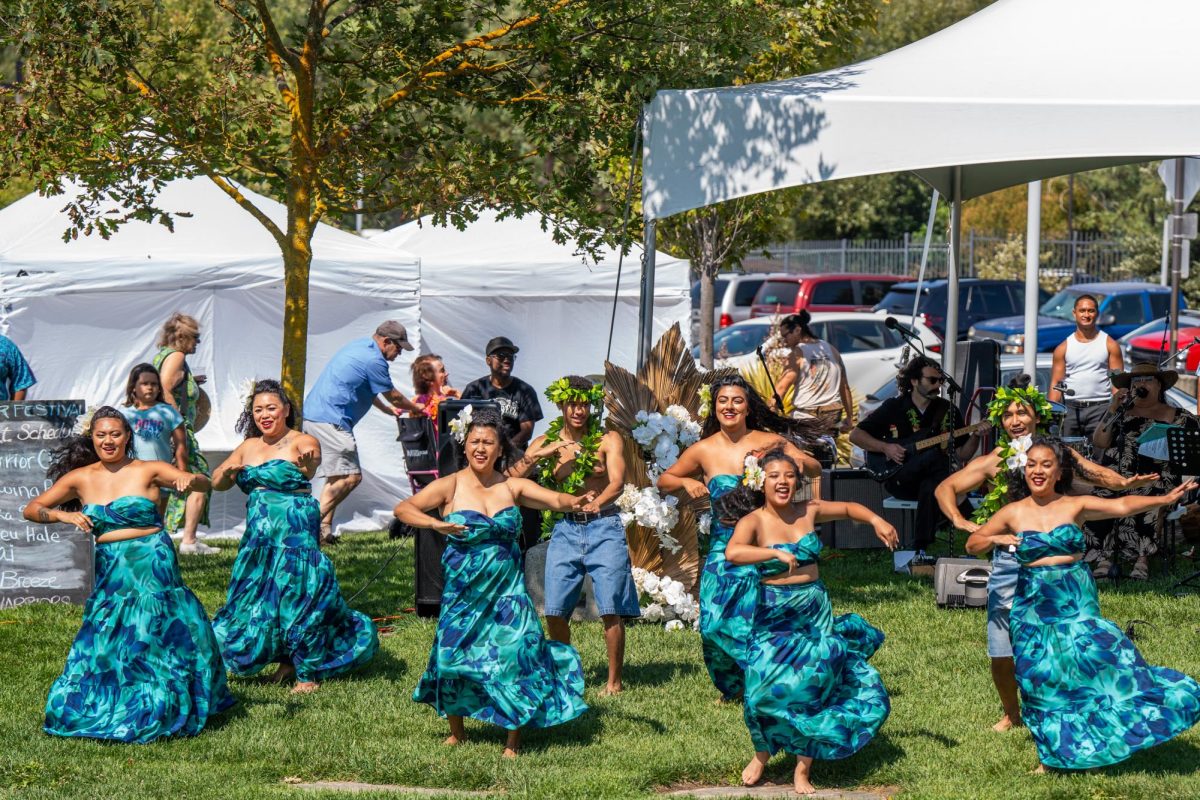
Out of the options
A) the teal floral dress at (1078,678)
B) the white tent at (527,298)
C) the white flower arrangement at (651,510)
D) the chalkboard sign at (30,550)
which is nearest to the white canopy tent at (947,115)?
the white flower arrangement at (651,510)

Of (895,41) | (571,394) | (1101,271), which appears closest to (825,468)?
(571,394)

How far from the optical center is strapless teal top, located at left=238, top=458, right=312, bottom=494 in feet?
25.4

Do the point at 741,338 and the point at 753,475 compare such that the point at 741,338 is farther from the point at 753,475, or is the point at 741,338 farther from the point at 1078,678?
the point at 1078,678

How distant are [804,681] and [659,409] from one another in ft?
10.9

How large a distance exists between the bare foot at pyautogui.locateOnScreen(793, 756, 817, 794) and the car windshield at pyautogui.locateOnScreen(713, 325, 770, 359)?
47.5 ft

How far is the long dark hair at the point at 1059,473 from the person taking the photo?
6543mm

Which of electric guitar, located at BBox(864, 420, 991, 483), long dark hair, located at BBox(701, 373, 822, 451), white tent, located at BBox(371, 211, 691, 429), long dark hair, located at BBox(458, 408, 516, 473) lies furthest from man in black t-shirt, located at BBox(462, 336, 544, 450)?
long dark hair, located at BBox(458, 408, 516, 473)

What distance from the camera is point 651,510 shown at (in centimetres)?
905

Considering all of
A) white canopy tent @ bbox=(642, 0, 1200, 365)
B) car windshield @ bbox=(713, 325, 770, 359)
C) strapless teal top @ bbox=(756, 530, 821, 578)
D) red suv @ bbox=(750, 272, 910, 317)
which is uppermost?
white canopy tent @ bbox=(642, 0, 1200, 365)

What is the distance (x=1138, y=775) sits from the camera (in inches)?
243

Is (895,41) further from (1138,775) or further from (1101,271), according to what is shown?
(1138,775)

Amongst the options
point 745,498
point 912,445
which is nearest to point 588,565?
point 745,498

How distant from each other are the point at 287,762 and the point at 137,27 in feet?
17.3

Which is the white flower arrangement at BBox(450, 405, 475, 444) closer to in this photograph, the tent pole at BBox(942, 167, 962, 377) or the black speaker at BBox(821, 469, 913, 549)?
the black speaker at BBox(821, 469, 913, 549)
